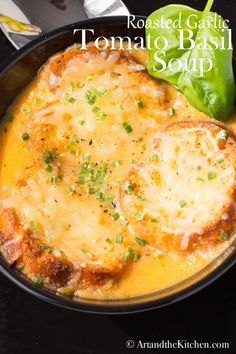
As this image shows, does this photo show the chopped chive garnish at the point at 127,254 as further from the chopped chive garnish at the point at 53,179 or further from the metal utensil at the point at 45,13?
the metal utensil at the point at 45,13

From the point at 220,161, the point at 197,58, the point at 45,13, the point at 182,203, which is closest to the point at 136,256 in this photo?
the point at 182,203

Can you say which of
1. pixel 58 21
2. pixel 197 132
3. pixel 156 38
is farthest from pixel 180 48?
→ pixel 58 21

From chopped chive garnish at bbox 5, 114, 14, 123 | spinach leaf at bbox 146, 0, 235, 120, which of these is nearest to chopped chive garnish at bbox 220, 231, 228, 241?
spinach leaf at bbox 146, 0, 235, 120

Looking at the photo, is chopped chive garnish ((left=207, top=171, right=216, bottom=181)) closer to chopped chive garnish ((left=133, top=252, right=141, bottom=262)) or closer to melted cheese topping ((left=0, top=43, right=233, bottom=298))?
melted cheese topping ((left=0, top=43, right=233, bottom=298))

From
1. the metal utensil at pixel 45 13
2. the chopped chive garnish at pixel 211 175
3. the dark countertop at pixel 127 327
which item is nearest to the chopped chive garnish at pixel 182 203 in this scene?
the chopped chive garnish at pixel 211 175

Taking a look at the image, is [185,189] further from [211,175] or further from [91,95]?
[91,95]
